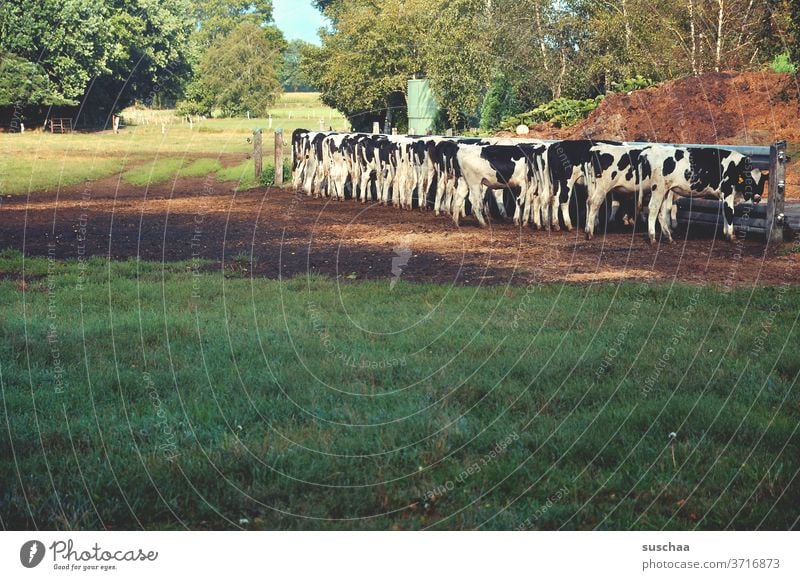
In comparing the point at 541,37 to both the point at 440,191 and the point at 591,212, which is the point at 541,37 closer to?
the point at 440,191

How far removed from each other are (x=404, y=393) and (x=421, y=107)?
83.8 ft

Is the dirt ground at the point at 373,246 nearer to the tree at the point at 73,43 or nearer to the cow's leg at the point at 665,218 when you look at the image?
the cow's leg at the point at 665,218

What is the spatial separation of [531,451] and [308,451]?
1.25m

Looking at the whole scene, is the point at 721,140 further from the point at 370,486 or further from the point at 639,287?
the point at 370,486

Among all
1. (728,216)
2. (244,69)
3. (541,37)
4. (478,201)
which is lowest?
(478,201)

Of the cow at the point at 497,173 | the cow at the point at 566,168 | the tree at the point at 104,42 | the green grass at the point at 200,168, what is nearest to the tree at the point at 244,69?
the tree at the point at 104,42

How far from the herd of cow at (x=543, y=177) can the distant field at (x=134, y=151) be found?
2.30 m

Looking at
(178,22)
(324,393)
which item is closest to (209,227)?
(178,22)

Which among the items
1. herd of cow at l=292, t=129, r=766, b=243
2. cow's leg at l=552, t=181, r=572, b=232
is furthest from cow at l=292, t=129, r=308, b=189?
cow's leg at l=552, t=181, r=572, b=232

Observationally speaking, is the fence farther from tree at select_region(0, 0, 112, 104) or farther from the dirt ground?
tree at select_region(0, 0, 112, 104)

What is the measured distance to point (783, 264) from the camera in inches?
481

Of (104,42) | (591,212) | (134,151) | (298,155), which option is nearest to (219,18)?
(591,212)

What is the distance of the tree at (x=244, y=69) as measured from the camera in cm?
1205

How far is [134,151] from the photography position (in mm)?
33688
